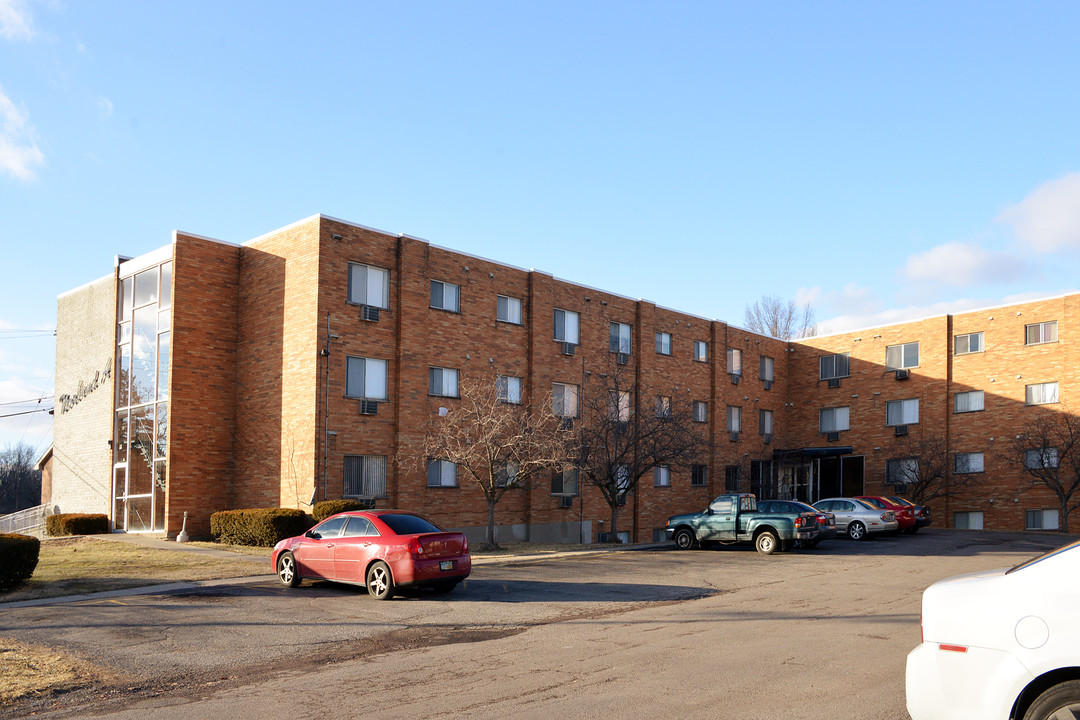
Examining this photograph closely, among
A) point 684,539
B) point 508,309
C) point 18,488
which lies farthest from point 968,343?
point 18,488

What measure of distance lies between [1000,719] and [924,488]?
37.3m

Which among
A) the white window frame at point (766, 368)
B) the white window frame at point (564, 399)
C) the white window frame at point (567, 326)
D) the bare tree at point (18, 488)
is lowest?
the bare tree at point (18, 488)

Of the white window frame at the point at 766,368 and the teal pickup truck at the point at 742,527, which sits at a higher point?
the white window frame at the point at 766,368

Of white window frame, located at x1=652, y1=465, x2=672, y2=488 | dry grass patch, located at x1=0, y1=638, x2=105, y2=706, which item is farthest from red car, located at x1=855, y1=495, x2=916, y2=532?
dry grass patch, located at x1=0, y1=638, x2=105, y2=706

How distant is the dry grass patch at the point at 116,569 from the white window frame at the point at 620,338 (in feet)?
62.3

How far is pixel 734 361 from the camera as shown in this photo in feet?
142

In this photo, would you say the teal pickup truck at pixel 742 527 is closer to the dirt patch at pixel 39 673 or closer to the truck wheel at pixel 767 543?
the truck wheel at pixel 767 543

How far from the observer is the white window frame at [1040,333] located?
38219 mm

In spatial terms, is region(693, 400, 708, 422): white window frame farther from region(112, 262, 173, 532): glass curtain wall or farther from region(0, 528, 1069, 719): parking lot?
region(112, 262, 173, 532): glass curtain wall

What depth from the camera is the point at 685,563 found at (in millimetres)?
21000

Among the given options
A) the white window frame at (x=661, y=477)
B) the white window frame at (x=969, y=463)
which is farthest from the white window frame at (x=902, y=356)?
the white window frame at (x=661, y=477)

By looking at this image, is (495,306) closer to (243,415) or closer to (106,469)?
(243,415)

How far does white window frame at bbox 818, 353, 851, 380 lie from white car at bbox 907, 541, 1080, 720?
4209 cm

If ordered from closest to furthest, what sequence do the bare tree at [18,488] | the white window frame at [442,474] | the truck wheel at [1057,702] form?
1. the truck wheel at [1057,702]
2. the white window frame at [442,474]
3. the bare tree at [18,488]
